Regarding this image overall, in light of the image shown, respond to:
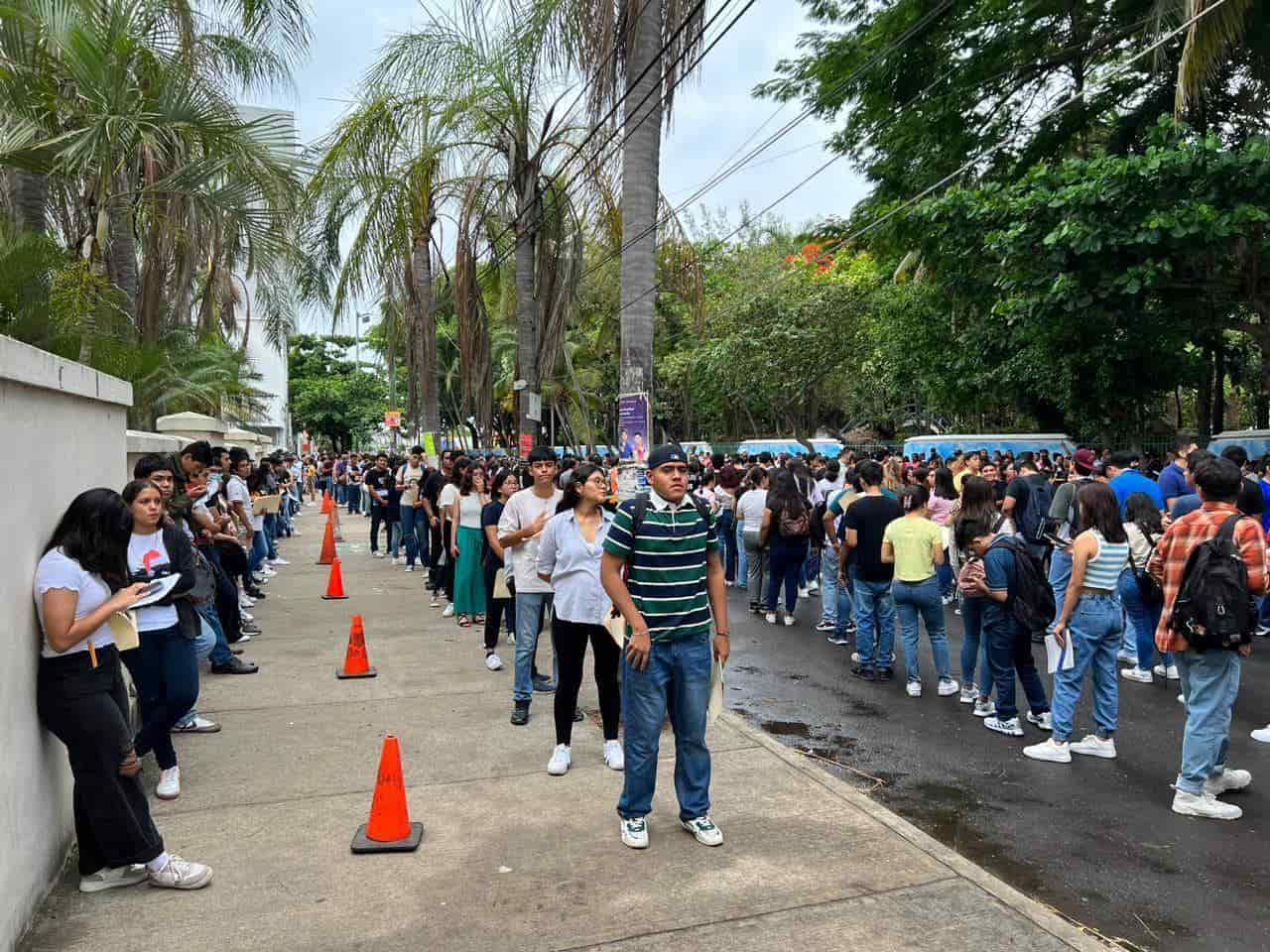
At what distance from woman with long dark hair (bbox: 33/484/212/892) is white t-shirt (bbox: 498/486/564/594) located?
293 centimetres

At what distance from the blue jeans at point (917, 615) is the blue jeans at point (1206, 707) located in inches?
95.6

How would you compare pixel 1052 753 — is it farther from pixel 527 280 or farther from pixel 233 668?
pixel 527 280

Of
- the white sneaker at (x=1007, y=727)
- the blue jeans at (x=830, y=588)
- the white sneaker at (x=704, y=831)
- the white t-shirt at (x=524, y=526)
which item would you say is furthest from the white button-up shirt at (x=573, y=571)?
the blue jeans at (x=830, y=588)

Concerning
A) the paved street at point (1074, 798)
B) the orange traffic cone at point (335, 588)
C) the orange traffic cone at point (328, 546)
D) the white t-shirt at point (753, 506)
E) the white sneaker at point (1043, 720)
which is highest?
the white t-shirt at point (753, 506)

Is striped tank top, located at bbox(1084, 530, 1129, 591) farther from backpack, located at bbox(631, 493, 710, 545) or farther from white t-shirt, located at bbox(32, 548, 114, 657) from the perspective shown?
white t-shirt, located at bbox(32, 548, 114, 657)

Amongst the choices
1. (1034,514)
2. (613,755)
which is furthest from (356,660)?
(1034,514)

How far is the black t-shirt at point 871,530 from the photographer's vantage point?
26.2ft

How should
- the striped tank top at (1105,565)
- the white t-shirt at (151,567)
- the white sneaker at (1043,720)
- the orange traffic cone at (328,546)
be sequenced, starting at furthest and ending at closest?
1. the orange traffic cone at (328,546)
2. the white sneaker at (1043,720)
3. the striped tank top at (1105,565)
4. the white t-shirt at (151,567)

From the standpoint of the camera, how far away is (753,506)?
36.7ft

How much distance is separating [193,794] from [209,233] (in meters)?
10.7

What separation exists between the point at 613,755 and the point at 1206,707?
3210mm

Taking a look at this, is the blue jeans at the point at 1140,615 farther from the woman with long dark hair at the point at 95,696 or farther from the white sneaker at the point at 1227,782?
the woman with long dark hair at the point at 95,696

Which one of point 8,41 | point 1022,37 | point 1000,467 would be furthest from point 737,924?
point 1022,37

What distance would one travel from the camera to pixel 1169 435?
23109 millimetres
